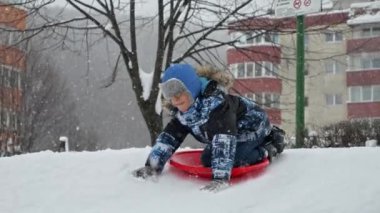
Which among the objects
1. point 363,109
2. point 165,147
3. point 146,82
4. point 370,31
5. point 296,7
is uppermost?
point 370,31

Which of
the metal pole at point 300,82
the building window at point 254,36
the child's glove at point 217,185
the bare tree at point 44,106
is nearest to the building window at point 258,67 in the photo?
the building window at point 254,36

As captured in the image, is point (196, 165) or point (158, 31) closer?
point (196, 165)

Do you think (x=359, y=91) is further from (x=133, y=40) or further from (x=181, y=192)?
(x=181, y=192)

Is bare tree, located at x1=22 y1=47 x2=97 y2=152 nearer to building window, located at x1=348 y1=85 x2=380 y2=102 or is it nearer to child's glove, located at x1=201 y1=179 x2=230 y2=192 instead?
building window, located at x1=348 y1=85 x2=380 y2=102

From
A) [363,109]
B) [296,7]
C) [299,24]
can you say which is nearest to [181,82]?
[296,7]

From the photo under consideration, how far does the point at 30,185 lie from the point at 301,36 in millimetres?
4200

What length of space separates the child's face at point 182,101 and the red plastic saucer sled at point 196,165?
0.45 m

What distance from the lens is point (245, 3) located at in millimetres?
9242

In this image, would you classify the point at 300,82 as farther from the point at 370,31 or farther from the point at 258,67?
the point at 370,31

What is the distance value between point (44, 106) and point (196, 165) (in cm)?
2400

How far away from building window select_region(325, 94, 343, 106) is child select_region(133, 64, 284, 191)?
36369mm

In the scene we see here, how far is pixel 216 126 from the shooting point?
4.11 meters

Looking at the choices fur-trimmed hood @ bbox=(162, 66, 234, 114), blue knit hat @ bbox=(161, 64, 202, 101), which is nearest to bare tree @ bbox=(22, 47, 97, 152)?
fur-trimmed hood @ bbox=(162, 66, 234, 114)

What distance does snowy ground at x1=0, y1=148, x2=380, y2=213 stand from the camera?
3664mm
